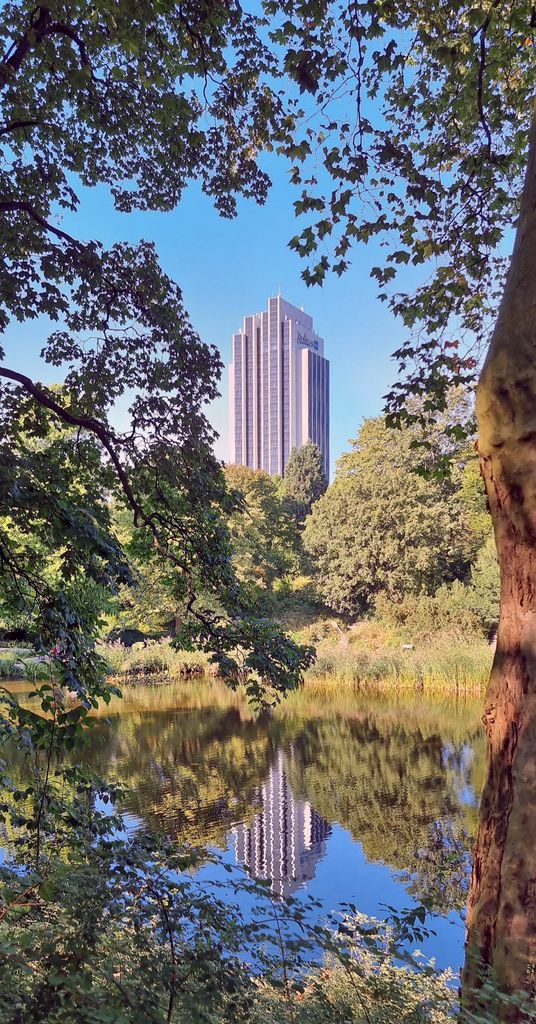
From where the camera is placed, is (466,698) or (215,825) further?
(466,698)

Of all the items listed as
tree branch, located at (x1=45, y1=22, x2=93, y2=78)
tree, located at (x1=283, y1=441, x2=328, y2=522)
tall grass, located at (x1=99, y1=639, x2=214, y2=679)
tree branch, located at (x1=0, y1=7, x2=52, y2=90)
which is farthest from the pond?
tree, located at (x1=283, y1=441, x2=328, y2=522)

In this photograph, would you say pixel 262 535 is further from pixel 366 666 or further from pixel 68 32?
pixel 68 32

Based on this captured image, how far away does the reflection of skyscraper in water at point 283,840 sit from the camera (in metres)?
6.65

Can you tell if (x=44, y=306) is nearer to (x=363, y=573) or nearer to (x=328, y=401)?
(x=363, y=573)

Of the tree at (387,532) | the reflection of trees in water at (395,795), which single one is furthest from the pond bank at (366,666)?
the reflection of trees in water at (395,795)

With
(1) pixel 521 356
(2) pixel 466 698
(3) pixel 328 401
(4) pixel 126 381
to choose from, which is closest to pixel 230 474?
(2) pixel 466 698

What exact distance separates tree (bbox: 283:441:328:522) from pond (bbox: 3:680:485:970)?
22.0 m

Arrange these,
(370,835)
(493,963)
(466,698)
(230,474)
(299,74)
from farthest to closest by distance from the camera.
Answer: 1. (230,474)
2. (466,698)
3. (370,835)
4. (299,74)
5. (493,963)

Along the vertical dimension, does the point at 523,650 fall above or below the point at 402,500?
below

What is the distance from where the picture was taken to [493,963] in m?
1.86

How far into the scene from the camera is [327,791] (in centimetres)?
902

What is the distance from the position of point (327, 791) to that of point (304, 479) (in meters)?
29.1

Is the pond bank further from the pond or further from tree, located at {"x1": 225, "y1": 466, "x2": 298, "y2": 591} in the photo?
tree, located at {"x1": 225, "y1": 466, "x2": 298, "y2": 591}

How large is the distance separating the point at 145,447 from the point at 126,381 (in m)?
0.74
